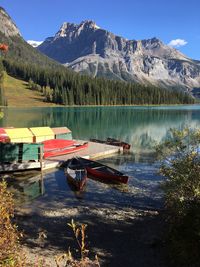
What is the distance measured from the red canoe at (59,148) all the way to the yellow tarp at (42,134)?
5.49 ft

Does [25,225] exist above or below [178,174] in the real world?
below

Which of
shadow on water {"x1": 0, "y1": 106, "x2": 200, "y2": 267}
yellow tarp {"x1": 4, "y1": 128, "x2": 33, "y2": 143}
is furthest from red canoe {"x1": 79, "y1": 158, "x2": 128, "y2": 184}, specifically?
yellow tarp {"x1": 4, "y1": 128, "x2": 33, "y2": 143}

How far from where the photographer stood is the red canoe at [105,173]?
1379 inches

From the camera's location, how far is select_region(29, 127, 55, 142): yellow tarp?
5010 centimetres

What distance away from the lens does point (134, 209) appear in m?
26.9

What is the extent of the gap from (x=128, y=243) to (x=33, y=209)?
33.6ft

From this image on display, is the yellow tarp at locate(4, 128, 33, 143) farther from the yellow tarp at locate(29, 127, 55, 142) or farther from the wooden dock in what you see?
the wooden dock

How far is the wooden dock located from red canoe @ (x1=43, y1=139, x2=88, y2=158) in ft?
2.68

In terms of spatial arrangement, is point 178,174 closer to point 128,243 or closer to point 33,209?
point 128,243

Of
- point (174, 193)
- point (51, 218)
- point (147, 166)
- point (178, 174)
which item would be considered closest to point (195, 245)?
point (174, 193)

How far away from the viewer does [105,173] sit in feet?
120

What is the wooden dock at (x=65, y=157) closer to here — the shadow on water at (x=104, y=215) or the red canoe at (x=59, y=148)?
the red canoe at (x=59, y=148)

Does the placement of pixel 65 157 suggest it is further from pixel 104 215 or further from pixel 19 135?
pixel 104 215

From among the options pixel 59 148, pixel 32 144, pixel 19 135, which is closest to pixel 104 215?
pixel 32 144
